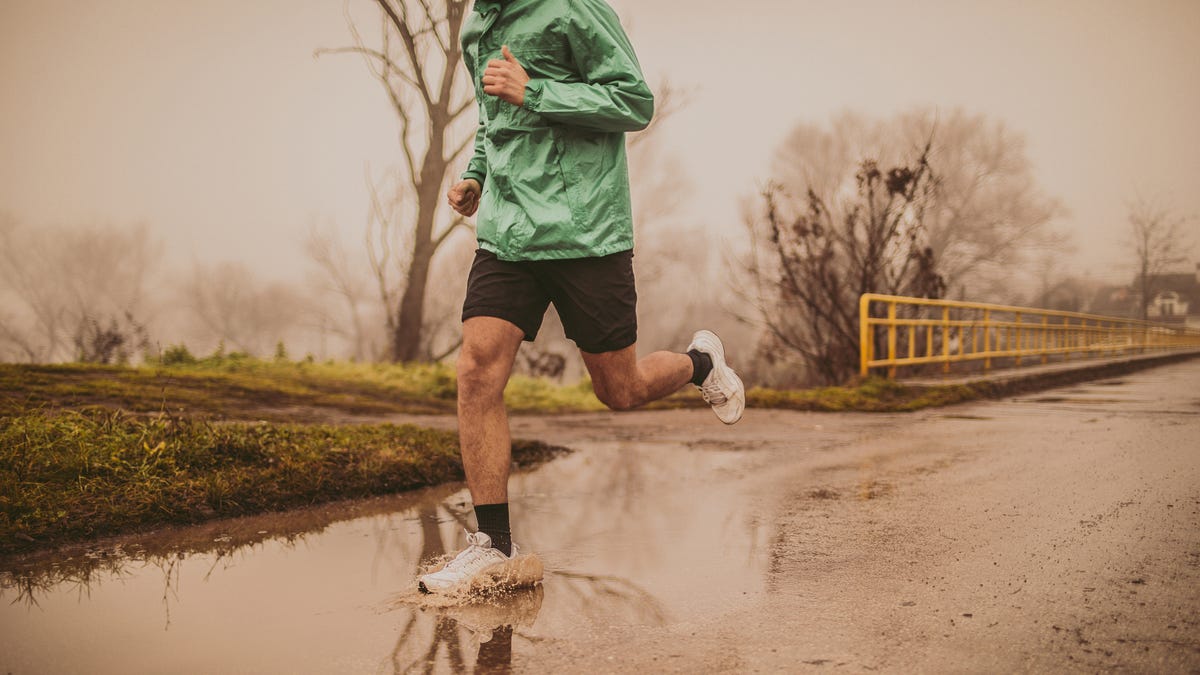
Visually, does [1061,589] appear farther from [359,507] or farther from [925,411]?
[925,411]

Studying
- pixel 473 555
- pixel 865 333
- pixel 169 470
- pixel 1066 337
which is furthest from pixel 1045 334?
pixel 473 555

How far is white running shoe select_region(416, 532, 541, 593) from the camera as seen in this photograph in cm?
265

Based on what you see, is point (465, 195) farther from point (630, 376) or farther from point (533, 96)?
point (630, 376)

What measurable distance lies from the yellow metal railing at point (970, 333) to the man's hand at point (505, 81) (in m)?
8.15

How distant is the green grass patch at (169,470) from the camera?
135 inches

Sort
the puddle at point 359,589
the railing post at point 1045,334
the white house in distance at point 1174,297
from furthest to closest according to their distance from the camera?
the white house in distance at point 1174,297 → the railing post at point 1045,334 → the puddle at point 359,589

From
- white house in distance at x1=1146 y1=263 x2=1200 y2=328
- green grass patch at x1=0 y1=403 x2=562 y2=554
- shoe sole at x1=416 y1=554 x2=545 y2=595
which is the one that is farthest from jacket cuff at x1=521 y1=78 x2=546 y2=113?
white house in distance at x1=1146 y1=263 x2=1200 y2=328

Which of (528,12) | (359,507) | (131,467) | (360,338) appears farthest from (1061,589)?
(360,338)

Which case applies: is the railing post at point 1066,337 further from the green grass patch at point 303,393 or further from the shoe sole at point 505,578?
the shoe sole at point 505,578

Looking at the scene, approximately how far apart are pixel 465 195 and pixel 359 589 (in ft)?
4.47

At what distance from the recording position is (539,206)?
9.62 ft

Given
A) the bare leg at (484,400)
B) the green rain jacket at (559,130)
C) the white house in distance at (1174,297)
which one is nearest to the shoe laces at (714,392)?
the green rain jacket at (559,130)

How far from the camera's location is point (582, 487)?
459 cm

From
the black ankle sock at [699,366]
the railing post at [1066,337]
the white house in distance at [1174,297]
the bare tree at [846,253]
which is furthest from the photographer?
the white house in distance at [1174,297]
